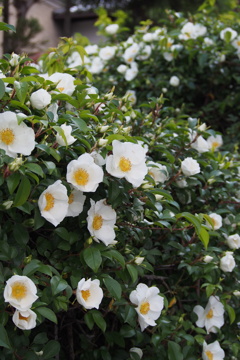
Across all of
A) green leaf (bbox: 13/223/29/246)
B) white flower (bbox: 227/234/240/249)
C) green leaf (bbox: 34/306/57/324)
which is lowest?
white flower (bbox: 227/234/240/249)

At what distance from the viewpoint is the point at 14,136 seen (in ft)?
3.81

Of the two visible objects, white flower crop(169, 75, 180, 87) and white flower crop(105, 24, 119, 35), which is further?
white flower crop(105, 24, 119, 35)

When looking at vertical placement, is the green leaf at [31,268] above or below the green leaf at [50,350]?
above

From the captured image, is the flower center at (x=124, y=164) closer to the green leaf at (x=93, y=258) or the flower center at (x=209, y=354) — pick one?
the green leaf at (x=93, y=258)

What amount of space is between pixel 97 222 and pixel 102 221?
14mm

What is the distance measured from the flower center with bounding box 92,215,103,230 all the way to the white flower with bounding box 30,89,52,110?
306mm

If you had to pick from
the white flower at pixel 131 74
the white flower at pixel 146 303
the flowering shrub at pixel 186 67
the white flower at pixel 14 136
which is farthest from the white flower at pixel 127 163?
the white flower at pixel 131 74

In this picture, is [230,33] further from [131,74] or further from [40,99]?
[40,99]

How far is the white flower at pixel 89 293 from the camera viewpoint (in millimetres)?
1201

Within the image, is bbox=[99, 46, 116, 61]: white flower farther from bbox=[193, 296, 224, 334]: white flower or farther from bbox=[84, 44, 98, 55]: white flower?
bbox=[193, 296, 224, 334]: white flower

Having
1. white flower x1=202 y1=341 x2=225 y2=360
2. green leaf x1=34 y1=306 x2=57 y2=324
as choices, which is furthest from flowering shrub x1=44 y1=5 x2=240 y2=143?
green leaf x1=34 y1=306 x2=57 y2=324

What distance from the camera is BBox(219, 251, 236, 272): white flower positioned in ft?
5.29

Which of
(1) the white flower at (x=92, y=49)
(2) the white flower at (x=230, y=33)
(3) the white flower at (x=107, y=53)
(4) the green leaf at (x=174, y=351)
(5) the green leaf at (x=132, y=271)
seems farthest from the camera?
(1) the white flower at (x=92, y=49)

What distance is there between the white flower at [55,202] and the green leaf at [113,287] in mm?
212
